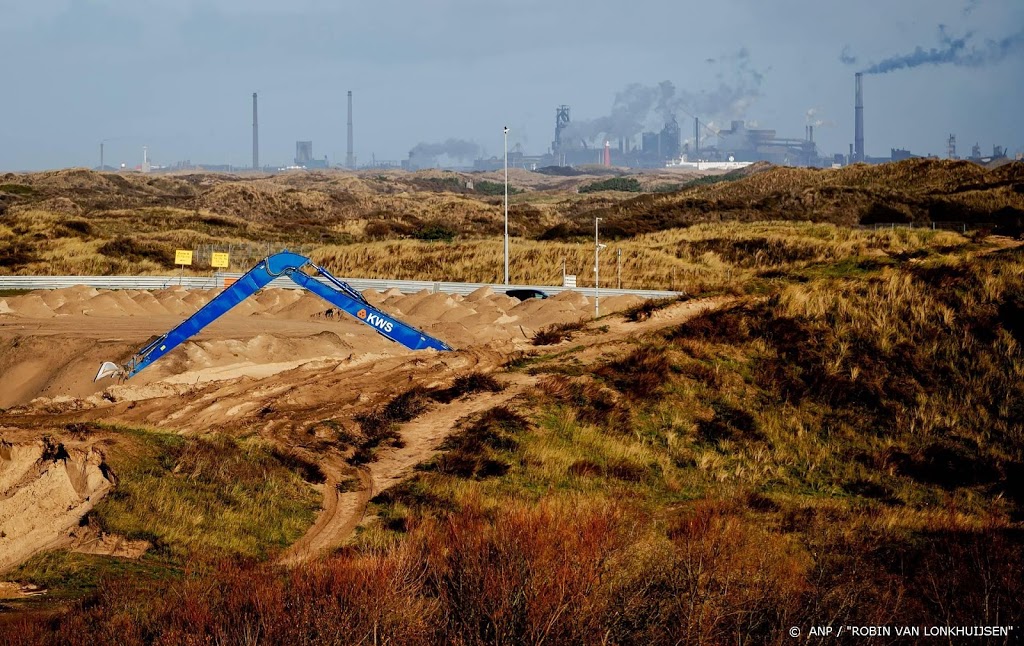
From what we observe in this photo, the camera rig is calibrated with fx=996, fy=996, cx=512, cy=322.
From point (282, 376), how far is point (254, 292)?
2714mm

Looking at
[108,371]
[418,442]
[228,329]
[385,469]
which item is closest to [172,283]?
[228,329]

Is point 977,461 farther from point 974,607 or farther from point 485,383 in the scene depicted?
point 485,383

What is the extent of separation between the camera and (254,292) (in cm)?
2748

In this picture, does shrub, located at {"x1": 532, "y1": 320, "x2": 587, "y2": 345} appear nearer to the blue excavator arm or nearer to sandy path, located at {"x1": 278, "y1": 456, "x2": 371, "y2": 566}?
the blue excavator arm

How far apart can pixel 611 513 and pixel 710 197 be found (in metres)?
111

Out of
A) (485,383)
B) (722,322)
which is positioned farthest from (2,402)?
(722,322)

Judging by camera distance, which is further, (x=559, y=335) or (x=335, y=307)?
(x=335, y=307)

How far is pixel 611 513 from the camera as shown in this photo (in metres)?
14.9

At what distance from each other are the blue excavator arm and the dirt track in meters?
0.55

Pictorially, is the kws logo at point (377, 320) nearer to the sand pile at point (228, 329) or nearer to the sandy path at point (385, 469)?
the sand pile at point (228, 329)

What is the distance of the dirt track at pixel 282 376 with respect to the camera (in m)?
20.2

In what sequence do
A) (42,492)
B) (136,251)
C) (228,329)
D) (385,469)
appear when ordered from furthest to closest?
(136,251), (228,329), (385,469), (42,492)

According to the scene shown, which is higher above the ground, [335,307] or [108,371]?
[335,307]

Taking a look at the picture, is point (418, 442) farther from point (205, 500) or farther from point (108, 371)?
point (108, 371)
